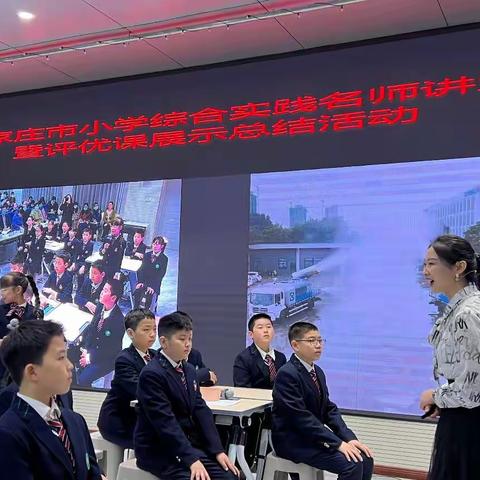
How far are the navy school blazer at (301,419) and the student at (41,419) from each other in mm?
1621

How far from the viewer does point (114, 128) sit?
231 inches

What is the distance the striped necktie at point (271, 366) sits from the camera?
4.54 m

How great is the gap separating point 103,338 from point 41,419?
3.98m

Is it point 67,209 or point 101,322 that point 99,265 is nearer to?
point 101,322

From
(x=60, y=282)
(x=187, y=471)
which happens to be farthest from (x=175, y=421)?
(x=60, y=282)

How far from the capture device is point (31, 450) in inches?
64.8

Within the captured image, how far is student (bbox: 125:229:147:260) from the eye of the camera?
5556mm

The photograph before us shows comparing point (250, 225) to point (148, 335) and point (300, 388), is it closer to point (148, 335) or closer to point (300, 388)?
point (148, 335)

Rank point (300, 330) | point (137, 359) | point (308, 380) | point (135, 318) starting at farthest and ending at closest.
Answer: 1. point (135, 318)
2. point (137, 359)
3. point (300, 330)
4. point (308, 380)

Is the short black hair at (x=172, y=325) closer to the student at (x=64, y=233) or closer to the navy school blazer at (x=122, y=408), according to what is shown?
the navy school blazer at (x=122, y=408)

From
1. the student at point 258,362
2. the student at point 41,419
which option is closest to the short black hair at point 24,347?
the student at point 41,419

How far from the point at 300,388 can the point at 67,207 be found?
11.0 feet

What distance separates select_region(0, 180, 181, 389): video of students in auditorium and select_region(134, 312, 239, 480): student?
2223mm

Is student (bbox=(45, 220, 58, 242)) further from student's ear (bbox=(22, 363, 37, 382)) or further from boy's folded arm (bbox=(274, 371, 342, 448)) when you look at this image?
student's ear (bbox=(22, 363, 37, 382))
